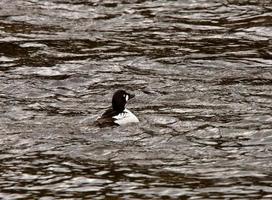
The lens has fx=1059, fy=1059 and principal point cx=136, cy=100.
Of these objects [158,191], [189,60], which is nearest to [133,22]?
[189,60]

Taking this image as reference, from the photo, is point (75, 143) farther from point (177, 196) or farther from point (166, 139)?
point (177, 196)

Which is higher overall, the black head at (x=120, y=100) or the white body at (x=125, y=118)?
the black head at (x=120, y=100)

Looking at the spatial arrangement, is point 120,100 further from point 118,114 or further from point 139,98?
point 139,98

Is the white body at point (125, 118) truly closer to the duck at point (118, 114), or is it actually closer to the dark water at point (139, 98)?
the duck at point (118, 114)

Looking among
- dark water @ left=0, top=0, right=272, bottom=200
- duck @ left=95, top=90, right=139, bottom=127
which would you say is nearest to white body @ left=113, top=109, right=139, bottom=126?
duck @ left=95, top=90, right=139, bottom=127

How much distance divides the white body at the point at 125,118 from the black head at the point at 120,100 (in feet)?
0.32

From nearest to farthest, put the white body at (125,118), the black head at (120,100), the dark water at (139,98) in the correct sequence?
1. the dark water at (139,98)
2. the white body at (125,118)
3. the black head at (120,100)

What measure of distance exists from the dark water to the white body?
12 cm

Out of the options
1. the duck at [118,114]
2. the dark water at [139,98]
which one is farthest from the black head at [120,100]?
the dark water at [139,98]

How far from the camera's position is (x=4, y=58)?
22.3m

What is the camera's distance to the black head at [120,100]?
58.5 ft

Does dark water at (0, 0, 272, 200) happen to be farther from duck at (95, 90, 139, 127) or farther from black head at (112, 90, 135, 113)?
black head at (112, 90, 135, 113)

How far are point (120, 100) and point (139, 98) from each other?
1.43 m

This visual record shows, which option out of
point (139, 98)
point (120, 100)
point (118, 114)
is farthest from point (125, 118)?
point (139, 98)
